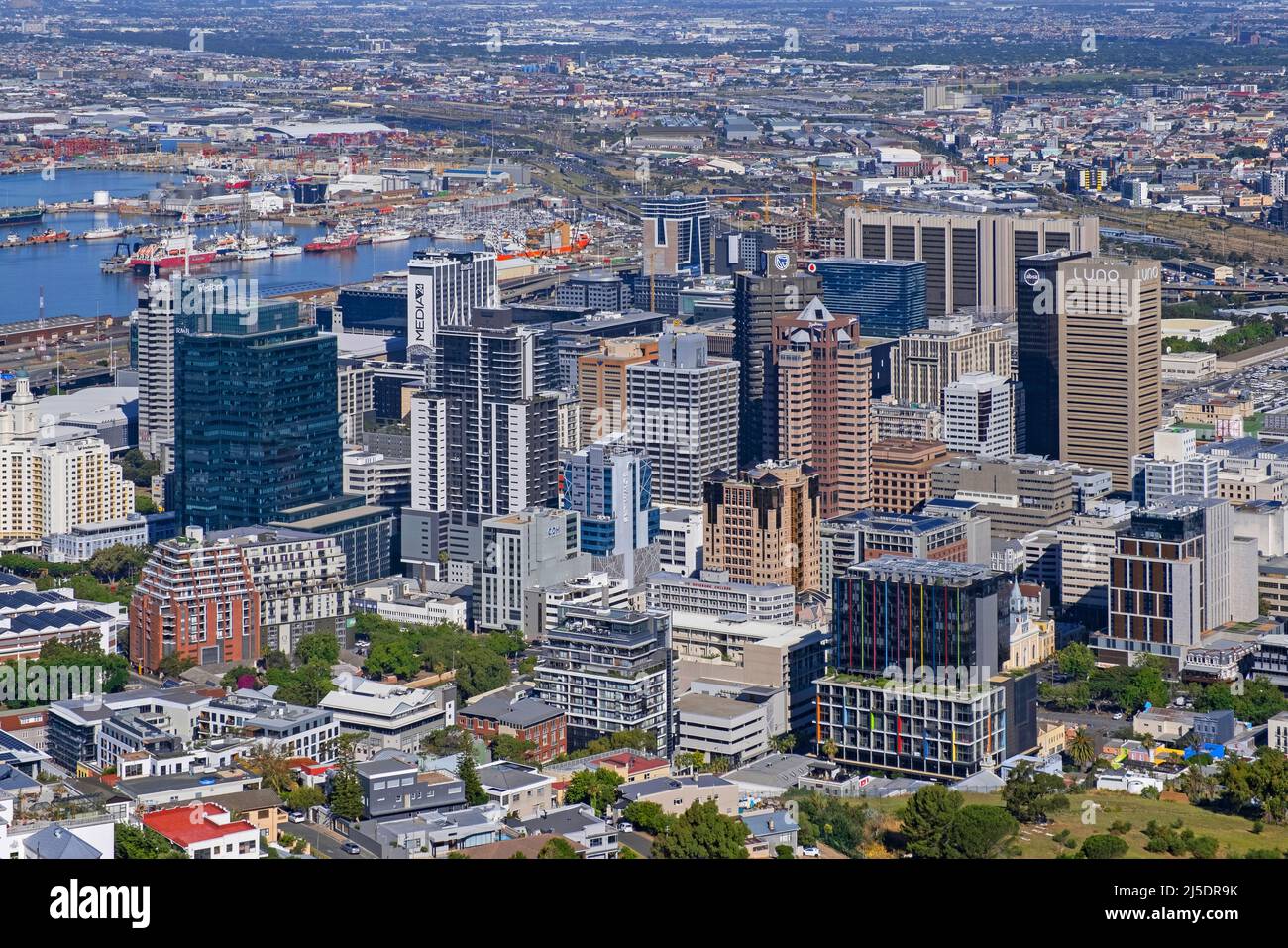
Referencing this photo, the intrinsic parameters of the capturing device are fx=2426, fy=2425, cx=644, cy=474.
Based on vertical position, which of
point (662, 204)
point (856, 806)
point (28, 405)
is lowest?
point (856, 806)

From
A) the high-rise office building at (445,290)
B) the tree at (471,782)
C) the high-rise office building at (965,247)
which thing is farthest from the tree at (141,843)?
the high-rise office building at (965,247)

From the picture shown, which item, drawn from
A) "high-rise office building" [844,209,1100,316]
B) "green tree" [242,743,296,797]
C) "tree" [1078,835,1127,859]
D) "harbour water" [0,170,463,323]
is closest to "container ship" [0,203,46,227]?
"harbour water" [0,170,463,323]

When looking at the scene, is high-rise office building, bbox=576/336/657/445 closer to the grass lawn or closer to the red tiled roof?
the grass lawn

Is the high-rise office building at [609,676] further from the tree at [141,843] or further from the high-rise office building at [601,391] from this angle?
the high-rise office building at [601,391]

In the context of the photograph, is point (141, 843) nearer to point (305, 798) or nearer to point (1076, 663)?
point (305, 798)

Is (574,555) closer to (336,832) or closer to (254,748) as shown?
(254,748)

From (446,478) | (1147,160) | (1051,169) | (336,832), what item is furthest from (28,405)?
(1147,160)

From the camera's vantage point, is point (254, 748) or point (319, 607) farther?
point (319, 607)
